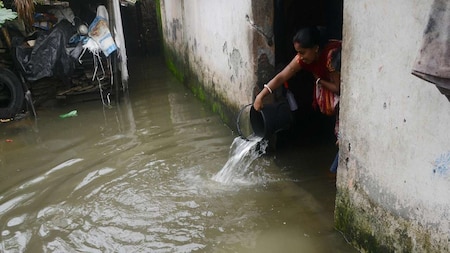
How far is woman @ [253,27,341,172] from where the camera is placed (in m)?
3.40

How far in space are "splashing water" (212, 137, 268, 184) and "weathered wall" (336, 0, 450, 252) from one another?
4.82 ft

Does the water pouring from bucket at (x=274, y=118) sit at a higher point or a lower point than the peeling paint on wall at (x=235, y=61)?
lower

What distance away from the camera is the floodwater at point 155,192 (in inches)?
131

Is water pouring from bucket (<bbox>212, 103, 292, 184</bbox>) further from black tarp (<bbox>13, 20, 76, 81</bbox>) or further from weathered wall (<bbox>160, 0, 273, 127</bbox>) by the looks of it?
black tarp (<bbox>13, 20, 76, 81</bbox>)

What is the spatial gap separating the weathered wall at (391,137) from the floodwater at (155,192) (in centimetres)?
54

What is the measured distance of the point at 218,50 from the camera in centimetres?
589

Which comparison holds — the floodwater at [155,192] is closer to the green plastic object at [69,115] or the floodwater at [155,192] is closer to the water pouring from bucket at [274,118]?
the green plastic object at [69,115]

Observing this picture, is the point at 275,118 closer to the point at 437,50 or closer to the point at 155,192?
the point at 155,192

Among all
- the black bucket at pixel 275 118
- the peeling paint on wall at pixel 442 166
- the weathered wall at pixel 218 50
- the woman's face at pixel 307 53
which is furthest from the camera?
the weathered wall at pixel 218 50

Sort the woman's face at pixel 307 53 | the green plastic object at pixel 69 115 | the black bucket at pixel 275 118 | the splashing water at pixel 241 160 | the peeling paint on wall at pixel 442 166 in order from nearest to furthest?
the peeling paint on wall at pixel 442 166, the woman's face at pixel 307 53, the black bucket at pixel 275 118, the splashing water at pixel 241 160, the green plastic object at pixel 69 115

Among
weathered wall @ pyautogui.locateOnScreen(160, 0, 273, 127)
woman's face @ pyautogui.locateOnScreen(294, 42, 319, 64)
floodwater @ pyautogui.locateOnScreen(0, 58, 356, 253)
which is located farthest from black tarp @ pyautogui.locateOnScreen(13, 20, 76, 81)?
woman's face @ pyautogui.locateOnScreen(294, 42, 319, 64)

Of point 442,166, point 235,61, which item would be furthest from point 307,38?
point 235,61

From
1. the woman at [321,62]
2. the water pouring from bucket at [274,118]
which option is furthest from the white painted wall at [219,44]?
the woman at [321,62]

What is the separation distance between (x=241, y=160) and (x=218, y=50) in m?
2.09
